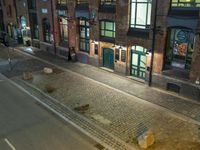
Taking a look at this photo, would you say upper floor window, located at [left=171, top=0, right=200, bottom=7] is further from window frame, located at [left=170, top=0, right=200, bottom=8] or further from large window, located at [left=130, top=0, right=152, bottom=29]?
large window, located at [left=130, top=0, right=152, bottom=29]

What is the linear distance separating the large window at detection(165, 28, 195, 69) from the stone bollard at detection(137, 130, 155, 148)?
7.12 meters

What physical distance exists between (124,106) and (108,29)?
8.61 m

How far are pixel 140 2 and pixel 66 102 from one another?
961 cm

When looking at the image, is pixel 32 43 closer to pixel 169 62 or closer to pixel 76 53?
pixel 76 53

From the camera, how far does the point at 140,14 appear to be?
711 inches

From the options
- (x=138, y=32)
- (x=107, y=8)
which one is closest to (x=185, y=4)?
(x=138, y=32)

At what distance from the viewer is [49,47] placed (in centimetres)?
2906

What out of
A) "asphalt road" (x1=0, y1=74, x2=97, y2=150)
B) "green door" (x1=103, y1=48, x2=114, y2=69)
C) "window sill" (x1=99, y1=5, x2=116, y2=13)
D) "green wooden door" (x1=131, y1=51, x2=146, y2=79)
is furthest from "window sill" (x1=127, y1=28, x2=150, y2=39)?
"asphalt road" (x1=0, y1=74, x2=97, y2=150)

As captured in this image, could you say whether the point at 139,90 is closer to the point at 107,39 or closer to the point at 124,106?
the point at 124,106

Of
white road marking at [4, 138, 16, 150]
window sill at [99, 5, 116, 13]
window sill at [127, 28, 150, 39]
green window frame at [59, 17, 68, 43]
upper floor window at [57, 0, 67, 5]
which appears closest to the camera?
white road marking at [4, 138, 16, 150]

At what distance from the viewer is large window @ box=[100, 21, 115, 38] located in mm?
20547

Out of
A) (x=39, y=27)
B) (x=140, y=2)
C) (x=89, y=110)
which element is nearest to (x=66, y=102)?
(x=89, y=110)

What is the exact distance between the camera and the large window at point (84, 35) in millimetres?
23081

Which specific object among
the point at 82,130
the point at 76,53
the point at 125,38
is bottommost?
the point at 82,130
